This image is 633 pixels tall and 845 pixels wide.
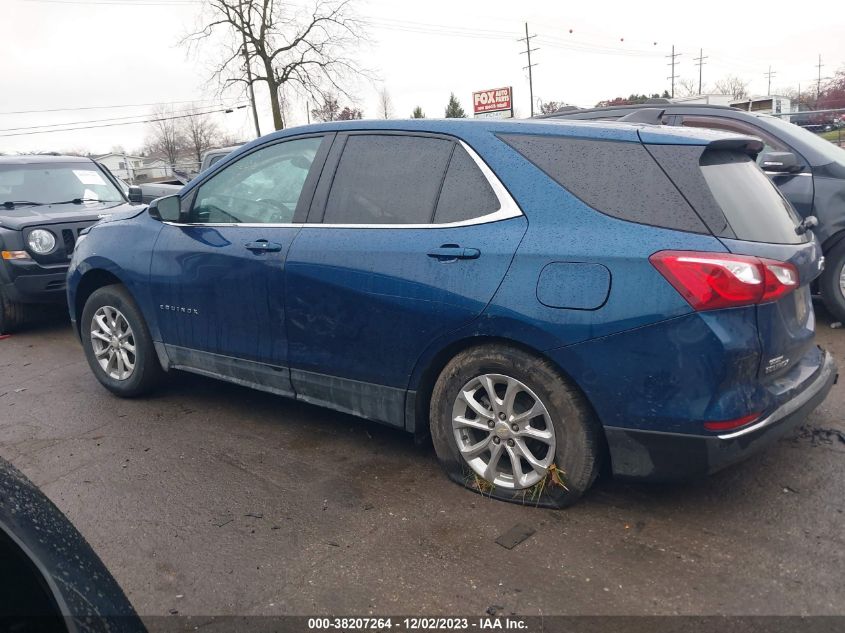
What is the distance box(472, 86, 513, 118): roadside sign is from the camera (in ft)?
142

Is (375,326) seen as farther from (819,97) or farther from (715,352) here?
(819,97)

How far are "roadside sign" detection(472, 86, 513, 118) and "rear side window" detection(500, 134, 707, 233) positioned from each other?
4070 centimetres

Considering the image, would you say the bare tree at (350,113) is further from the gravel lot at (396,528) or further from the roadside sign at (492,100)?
the gravel lot at (396,528)

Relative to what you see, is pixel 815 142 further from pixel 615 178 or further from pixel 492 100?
pixel 492 100

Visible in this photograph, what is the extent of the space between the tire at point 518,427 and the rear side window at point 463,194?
63 cm

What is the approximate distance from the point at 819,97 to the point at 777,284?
2085 inches

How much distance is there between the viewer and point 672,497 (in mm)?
3441

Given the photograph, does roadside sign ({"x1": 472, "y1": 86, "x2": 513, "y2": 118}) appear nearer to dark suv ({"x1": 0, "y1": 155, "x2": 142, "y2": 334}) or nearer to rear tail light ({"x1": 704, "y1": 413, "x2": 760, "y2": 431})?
dark suv ({"x1": 0, "y1": 155, "x2": 142, "y2": 334})

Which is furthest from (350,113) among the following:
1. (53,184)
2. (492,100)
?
(53,184)

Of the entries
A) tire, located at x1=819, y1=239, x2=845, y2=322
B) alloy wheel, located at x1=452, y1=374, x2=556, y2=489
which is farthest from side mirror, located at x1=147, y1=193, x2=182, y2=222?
tire, located at x1=819, y1=239, x2=845, y2=322

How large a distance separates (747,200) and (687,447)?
1.13 metres

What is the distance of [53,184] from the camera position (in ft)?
28.0

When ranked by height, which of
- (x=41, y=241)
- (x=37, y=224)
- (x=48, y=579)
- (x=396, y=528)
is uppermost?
(x=37, y=224)

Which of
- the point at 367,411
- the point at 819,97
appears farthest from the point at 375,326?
the point at 819,97
